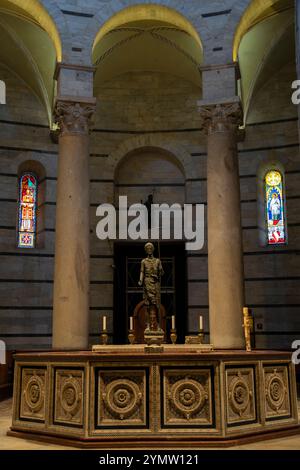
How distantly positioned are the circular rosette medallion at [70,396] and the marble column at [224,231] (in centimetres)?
580

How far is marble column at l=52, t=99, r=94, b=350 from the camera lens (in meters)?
13.1

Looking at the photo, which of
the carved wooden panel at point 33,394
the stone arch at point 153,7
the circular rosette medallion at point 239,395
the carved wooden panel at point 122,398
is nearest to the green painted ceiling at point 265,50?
the stone arch at point 153,7

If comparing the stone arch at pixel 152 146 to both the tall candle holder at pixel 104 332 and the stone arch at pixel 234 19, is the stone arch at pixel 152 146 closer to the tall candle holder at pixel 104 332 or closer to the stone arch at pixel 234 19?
the stone arch at pixel 234 19

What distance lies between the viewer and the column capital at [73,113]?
14.0 metres

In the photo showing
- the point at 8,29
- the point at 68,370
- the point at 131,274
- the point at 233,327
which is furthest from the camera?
the point at 131,274

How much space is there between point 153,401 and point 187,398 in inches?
18.6

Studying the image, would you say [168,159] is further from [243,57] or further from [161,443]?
[161,443]

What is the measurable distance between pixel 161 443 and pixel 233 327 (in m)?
6.15

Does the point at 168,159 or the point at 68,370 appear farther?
the point at 168,159

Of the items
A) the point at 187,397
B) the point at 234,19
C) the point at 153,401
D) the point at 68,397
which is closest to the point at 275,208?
the point at 234,19

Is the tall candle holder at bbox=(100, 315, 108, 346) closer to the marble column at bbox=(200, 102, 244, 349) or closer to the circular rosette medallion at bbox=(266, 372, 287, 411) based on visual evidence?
the circular rosette medallion at bbox=(266, 372, 287, 411)

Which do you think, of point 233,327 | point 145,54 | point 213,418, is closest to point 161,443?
point 213,418

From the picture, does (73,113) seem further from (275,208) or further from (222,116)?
(275,208)

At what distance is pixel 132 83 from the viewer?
756 inches
